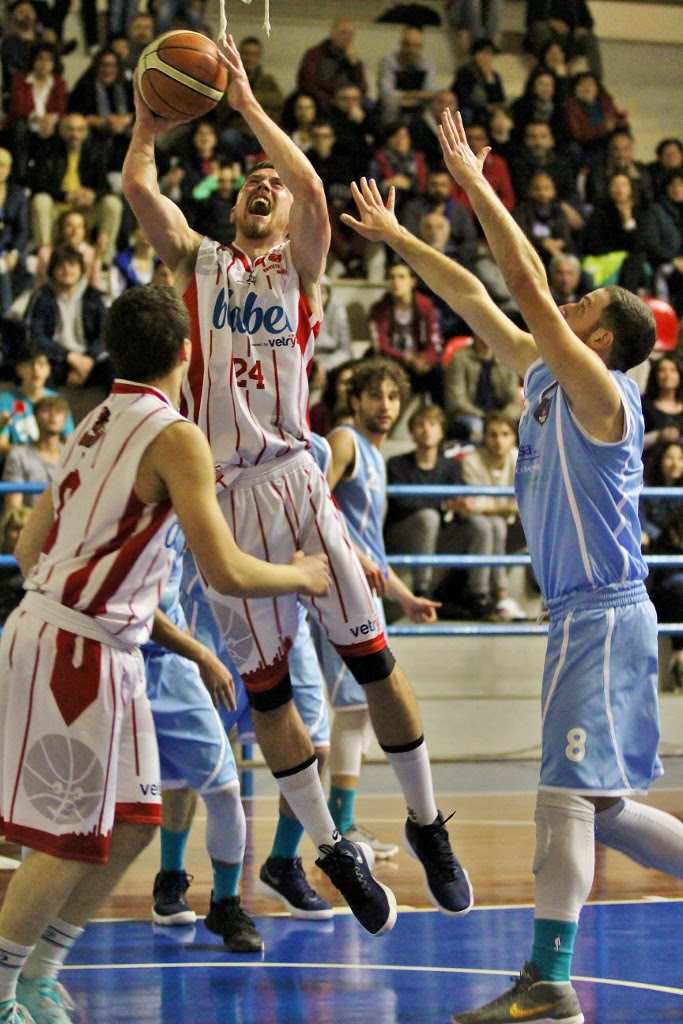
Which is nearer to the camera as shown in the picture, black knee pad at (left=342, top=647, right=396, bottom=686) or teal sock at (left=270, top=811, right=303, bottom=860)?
black knee pad at (left=342, top=647, right=396, bottom=686)

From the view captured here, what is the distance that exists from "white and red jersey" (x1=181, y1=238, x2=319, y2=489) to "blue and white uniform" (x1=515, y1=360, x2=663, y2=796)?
955 millimetres

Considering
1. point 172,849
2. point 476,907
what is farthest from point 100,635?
point 476,907

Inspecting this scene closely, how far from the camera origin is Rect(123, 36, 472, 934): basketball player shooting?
4504 millimetres

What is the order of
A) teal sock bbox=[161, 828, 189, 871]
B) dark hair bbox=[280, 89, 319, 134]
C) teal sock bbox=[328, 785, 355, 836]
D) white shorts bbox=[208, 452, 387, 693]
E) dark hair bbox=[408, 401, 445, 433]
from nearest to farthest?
white shorts bbox=[208, 452, 387, 693], teal sock bbox=[161, 828, 189, 871], teal sock bbox=[328, 785, 355, 836], dark hair bbox=[408, 401, 445, 433], dark hair bbox=[280, 89, 319, 134]

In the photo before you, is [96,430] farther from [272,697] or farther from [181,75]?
[181,75]

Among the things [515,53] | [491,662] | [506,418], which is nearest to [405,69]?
[515,53]

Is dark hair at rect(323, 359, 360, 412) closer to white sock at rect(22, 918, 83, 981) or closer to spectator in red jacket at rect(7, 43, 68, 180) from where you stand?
spectator in red jacket at rect(7, 43, 68, 180)

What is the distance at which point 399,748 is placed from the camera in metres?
4.60

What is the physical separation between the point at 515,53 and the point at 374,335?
5540 mm

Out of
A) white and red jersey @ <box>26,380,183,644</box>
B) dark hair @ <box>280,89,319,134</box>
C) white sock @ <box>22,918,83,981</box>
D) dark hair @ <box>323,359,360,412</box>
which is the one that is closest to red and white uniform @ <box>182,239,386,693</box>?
white and red jersey @ <box>26,380,183,644</box>

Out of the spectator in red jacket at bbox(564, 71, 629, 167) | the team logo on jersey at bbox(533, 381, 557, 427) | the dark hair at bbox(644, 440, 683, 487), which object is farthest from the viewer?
the spectator in red jacket at bbox(564, 71, 629, 167)

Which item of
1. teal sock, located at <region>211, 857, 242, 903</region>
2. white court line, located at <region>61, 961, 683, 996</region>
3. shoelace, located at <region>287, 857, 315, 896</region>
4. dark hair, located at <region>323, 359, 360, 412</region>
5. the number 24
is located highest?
dark hair, located at <region>323, 359, 360, 412</region>

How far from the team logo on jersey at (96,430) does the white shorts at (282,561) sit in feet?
3.60

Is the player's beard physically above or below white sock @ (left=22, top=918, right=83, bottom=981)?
above
